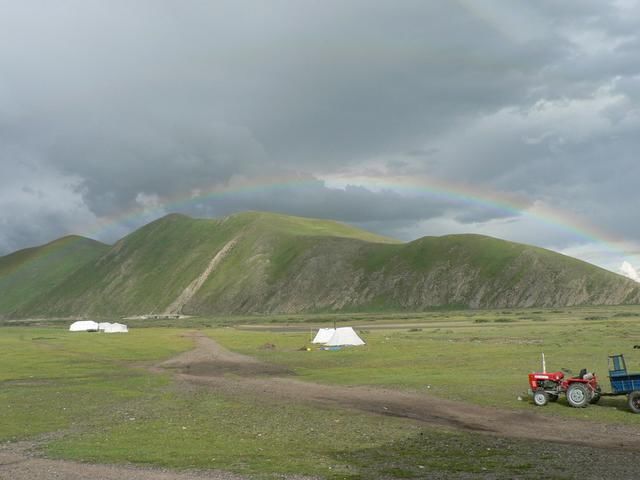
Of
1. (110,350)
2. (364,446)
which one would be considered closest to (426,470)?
(364,446)

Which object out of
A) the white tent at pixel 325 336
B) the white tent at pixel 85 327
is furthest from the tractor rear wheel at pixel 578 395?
the white tent at pixel 85 327

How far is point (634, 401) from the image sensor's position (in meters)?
26.3

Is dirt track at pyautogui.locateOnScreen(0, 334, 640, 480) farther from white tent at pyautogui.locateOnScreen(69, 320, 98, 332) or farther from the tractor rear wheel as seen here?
white tent at pyautogui.locateOnScreen(69, 320, 98, 332)

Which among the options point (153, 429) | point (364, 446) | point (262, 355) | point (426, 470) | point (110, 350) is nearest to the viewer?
point (426, 470)

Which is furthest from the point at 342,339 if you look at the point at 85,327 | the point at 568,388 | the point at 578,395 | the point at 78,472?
the point at 85,327

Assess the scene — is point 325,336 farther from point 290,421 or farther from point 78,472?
point 78,472

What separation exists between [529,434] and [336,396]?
13673 millimetres

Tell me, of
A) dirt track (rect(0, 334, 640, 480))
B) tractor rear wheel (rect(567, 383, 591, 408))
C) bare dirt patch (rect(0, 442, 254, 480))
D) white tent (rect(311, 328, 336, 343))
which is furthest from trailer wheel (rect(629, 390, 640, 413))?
Answer: white tent (rect(311, 328, 336, 343))

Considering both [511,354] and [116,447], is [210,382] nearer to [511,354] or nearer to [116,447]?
[116,447]

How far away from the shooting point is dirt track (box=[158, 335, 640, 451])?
74.1 ft

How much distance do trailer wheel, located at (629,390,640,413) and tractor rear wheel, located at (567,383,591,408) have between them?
2.01 metres

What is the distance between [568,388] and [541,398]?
134 centimetres

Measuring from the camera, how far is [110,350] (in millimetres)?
80938

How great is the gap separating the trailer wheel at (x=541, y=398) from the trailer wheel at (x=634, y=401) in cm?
376
